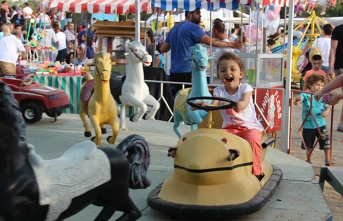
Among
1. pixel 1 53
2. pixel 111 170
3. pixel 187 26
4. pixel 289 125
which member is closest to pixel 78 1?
pixel 1 53

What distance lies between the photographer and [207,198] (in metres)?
4.28

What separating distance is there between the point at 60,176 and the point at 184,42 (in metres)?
5.93

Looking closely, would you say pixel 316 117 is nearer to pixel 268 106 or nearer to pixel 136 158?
pixel 268 106

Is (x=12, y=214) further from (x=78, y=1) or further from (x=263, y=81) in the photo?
(x=78, y=1)

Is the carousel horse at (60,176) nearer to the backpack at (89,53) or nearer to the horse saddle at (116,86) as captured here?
the horse saddle at (116,86)

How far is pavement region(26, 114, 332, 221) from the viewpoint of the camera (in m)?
4.56

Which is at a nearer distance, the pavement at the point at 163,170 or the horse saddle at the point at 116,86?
the pavement at the point at 163,170

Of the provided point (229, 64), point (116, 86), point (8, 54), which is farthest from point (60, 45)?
point (229, 64)

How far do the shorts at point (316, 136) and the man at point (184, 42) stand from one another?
81.3 inches

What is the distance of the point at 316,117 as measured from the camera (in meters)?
7.38

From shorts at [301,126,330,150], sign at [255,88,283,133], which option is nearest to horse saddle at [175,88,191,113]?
shorts at [301,126,330,150]

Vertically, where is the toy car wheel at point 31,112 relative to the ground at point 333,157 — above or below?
above

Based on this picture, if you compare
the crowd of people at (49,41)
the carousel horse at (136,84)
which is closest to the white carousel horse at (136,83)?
the carousel horse at (136,84)

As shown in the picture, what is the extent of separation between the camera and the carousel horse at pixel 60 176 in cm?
277
